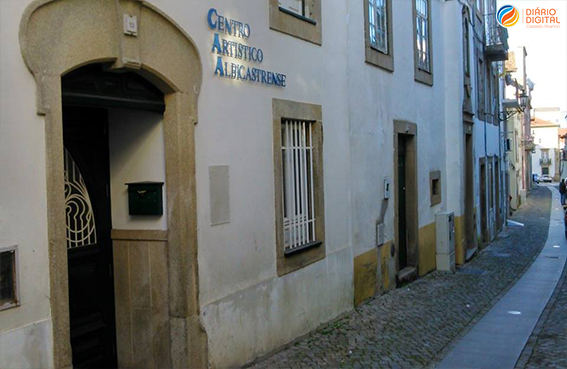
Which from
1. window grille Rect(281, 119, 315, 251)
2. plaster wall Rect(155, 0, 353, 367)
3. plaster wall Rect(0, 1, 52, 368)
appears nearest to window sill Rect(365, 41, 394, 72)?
plaster wall Rect(155, 0, 353, 367)

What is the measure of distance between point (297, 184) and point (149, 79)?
306cm

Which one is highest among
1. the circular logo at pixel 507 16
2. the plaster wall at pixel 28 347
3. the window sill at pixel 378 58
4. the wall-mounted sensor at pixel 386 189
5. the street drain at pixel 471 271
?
the circular logo at pixel 507 16

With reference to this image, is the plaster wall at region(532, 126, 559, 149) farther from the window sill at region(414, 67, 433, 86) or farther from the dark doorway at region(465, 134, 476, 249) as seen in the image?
the window sill at region(414, 67, 433, 86)

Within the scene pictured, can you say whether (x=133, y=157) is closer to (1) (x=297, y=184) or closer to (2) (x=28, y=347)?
(2) (x=28, y=347)

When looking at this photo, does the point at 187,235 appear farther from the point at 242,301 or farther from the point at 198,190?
the point at 242,301

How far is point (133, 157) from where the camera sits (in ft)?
20.0

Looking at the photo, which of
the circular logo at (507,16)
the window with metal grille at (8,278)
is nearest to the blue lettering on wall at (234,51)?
the window with metal grille at (8,278)

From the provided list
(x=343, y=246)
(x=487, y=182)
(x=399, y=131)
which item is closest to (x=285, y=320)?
(x=343, y=246)

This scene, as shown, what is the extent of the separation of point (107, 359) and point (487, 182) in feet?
59.7

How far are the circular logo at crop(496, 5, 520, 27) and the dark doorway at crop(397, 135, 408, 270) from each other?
12691 millimetres

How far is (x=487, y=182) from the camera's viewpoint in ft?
72.5

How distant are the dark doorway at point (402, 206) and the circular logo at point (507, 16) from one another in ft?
41.6

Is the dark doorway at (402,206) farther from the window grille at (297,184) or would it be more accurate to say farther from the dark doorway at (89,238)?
the dark doorway at (89,238)

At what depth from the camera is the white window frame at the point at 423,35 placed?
13.9m
